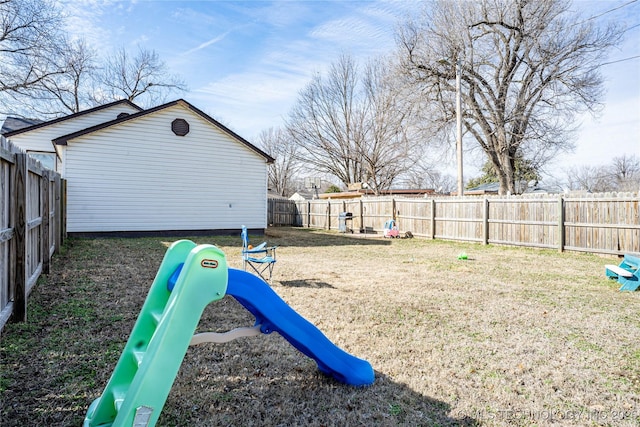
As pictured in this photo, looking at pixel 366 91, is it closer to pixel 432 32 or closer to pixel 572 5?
pixel 432 32

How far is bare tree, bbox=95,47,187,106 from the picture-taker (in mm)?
29547

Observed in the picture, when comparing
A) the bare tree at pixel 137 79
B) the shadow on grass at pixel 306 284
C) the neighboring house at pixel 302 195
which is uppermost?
the bare tree at pixel 137 79

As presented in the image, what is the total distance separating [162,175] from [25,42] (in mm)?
12276

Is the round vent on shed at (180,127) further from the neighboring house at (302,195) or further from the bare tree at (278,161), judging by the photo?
the neighboring house at (302,195)

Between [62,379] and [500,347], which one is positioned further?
[500,347]

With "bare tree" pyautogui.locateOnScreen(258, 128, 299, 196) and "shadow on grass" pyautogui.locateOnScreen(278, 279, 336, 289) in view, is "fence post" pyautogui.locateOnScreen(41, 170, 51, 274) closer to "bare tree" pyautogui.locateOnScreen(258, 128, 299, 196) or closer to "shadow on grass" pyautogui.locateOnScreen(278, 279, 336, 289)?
"shadow on grass" pyautogui.locateOnScreen(278, 279, 336, 289)

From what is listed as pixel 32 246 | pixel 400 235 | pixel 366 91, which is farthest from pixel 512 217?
pixel 366 91

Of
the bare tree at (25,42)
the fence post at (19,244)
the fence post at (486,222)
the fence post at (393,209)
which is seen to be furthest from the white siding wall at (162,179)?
the bare tree at (25,42)

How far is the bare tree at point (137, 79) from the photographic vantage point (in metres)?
29.5

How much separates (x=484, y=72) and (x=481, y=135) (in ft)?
11.4

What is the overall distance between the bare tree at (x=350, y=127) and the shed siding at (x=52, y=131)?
58.6ft

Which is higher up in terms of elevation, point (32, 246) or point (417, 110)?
point (417, 110)

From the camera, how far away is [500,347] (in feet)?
11.7

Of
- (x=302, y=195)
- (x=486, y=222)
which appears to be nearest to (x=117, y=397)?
(x=486, y=222)
